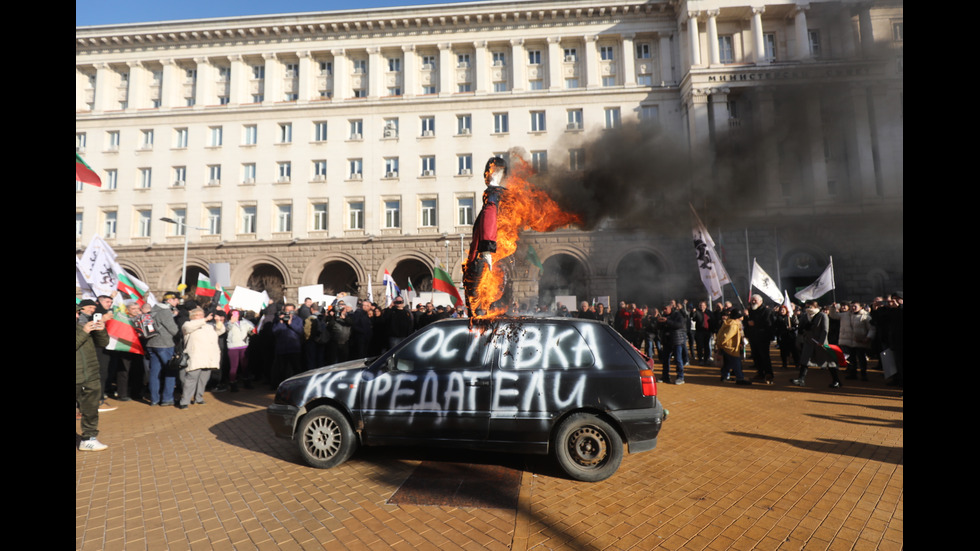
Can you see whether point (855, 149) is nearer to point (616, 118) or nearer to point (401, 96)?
point (616, 118)

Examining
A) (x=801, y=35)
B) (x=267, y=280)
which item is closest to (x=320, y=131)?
(x=267, y=280)

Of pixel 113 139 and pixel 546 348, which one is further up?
pixel 113 139

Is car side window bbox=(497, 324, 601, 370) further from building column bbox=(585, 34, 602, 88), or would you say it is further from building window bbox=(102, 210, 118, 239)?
building window bbox=(102, 210, 118, 239)

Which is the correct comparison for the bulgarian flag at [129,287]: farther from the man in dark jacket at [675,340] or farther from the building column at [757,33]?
the building column at [757,33]

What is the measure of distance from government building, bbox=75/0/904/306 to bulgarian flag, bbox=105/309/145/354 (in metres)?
19.8

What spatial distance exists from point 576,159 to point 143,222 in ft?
107

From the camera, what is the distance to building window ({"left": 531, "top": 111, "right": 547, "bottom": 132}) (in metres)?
28.9

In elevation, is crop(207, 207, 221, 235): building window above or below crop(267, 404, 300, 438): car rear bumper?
above

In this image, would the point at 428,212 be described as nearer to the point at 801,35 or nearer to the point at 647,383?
the point at 647,383

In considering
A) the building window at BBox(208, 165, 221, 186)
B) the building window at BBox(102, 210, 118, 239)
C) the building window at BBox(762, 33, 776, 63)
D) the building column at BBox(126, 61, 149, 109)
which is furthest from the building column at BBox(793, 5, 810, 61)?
the building window at BBox(102, 210, 118, 239)

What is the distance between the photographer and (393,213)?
2912 centimetres

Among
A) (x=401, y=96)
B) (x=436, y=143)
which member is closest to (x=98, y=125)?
(x=401, y=96)

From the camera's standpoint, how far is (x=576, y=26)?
29766 mm
